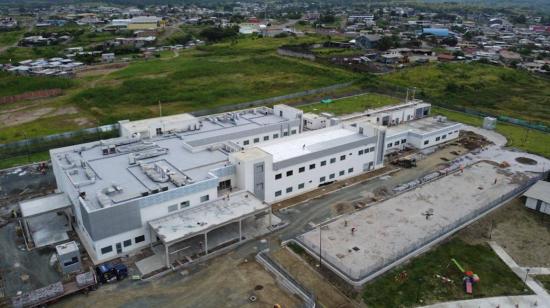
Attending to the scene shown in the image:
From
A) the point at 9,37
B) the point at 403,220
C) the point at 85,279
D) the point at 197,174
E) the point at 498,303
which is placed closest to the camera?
the point at 498,303

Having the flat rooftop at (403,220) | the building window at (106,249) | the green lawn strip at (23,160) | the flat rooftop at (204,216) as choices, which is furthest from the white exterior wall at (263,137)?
the green lawn strip at (23,160)

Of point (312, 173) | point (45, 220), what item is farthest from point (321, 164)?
point (45, 220)

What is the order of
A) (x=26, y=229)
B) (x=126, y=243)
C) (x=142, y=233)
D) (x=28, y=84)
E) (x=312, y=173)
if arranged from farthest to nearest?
(x=28, y=84)
(x=312, y=173)
(x=26, y=229)
(x=142, y=233)
(x=126, y=243)

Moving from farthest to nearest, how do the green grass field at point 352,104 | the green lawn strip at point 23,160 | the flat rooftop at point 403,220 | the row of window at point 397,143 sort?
the green grass field at point 352,104 → the row of window at point 397,143 → the green lawn strip at point 23,160 → the flat rooftop at point 403,220

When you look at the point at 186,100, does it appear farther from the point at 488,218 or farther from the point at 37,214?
the point at 488,218

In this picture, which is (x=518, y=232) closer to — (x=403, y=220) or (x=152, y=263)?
(x=403, y=220)

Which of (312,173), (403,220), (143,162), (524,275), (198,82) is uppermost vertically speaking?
Answer: (143,162)

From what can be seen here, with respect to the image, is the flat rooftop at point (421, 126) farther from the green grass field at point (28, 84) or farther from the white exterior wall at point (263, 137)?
the green grass field at point (28, 84)

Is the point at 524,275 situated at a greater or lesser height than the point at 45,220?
lesser
